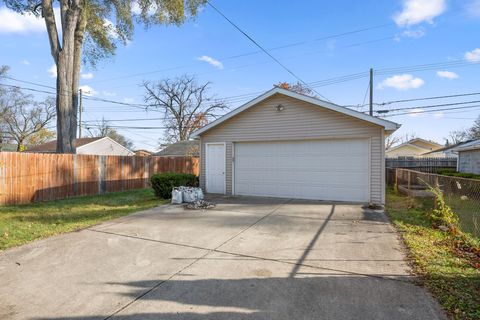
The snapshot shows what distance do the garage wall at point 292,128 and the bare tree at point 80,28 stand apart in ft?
21.1

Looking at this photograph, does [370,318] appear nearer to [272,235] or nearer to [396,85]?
[272,235]

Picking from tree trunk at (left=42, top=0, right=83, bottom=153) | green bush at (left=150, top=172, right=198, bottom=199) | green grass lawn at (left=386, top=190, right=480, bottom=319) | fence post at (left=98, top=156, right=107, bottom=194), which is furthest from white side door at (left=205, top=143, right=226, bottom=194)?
tree trunk at (left=42, top=0, right=83, bottom=153)

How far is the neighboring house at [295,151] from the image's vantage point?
8984mm

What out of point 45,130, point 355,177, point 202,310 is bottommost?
point 202,310

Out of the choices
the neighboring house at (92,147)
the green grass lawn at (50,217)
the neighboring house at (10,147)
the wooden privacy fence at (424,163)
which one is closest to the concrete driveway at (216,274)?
the green grass lawn at (50,217)

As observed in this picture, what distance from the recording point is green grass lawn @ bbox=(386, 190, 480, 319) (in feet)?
9.73

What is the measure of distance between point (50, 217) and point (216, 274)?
5.77 metres

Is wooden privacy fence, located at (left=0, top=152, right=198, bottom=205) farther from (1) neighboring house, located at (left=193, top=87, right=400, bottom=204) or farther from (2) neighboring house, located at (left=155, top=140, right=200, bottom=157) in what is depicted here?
(2) neighboring house, located at (left=155, top=140, right=200, bottom=157)

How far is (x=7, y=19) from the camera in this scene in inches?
574

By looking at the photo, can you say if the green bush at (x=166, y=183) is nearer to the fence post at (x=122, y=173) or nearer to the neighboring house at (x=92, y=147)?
the fence post at (x=122, y=173)

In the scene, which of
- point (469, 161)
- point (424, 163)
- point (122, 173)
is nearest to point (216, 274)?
point (122, 173)

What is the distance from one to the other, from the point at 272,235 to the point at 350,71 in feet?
55.7

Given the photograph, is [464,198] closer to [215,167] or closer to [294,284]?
[294,284]

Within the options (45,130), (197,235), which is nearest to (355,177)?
(197,235)
